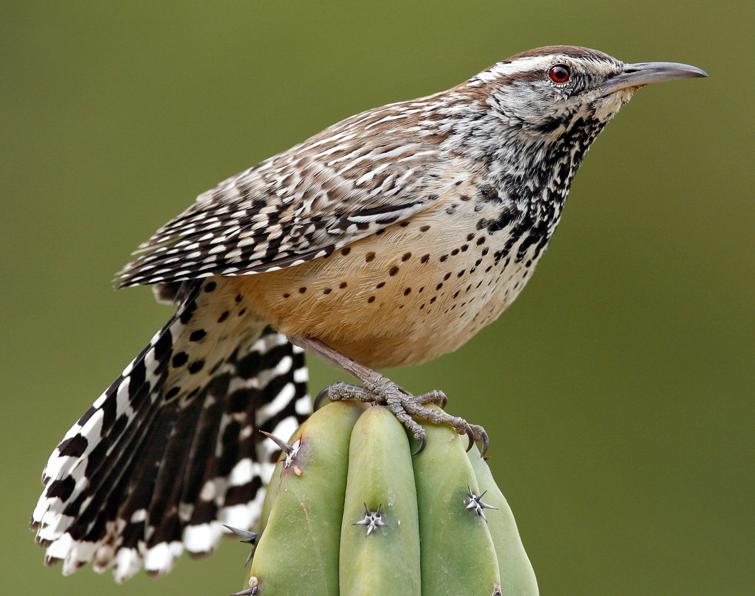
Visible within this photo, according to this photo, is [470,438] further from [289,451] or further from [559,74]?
[559,74]

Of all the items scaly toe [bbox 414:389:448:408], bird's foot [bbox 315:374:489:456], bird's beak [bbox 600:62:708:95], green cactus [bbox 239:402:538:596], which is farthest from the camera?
bird's beak [bbox 600:62:708:95]

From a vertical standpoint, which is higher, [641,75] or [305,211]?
[641,75]

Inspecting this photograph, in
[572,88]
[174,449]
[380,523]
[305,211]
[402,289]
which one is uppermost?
[572,88]

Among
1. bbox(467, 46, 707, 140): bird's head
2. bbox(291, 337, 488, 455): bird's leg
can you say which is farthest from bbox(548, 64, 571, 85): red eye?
bbox(291, 337, 488, 455): bird's leg

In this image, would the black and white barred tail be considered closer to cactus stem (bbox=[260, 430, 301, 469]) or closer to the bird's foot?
the bird's foot

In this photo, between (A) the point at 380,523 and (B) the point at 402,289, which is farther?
(B) the point at 402,289

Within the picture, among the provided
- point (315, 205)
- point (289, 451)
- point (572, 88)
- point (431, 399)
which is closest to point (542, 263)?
point (572, 88)
